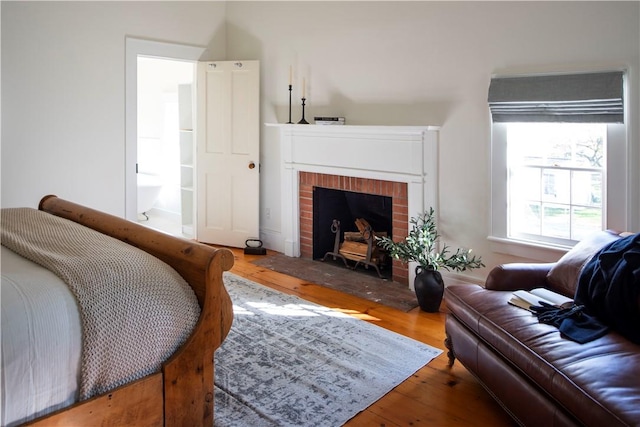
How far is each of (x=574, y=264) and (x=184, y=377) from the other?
80.0 inches

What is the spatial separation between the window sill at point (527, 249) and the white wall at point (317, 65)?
80 mm

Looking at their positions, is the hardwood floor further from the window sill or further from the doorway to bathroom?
the doorway to bathroom

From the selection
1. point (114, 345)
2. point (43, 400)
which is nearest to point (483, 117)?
point (114, 345)

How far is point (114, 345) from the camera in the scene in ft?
6.38

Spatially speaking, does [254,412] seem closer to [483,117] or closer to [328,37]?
[483,117]

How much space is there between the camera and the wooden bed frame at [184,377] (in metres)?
1.95

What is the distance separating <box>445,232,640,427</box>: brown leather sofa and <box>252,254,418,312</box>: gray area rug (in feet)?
3.85

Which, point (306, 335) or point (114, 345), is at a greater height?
point (114, 345)

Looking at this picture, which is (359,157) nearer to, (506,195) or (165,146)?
(506,195)

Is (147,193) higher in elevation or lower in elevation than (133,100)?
lower

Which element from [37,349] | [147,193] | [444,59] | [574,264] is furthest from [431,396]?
[147,193]

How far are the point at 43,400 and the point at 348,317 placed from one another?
2.40 meters

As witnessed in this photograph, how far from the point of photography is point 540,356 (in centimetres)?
222

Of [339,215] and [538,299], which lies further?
[339,215]
